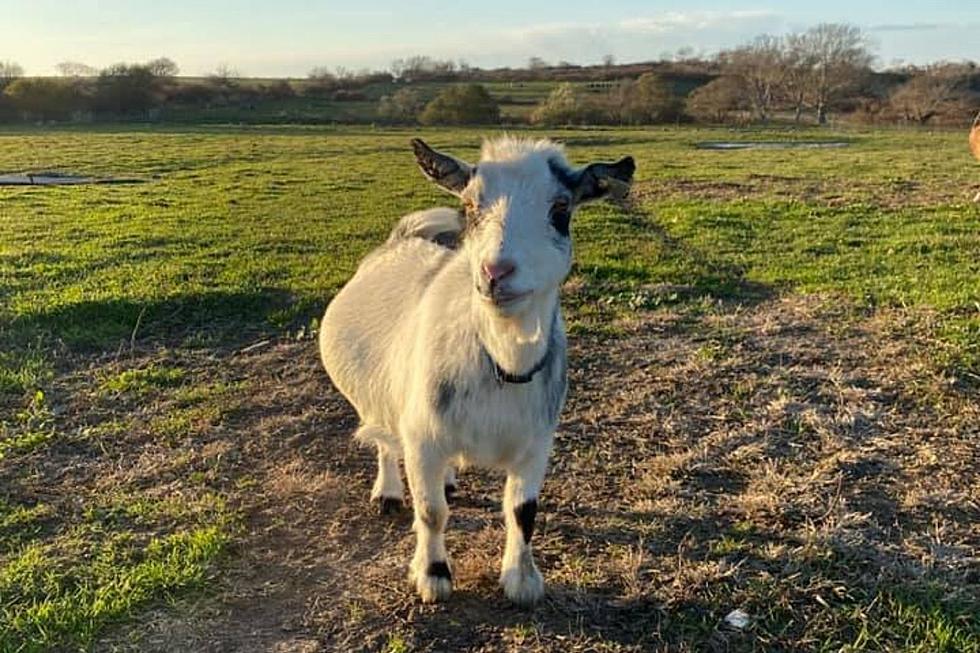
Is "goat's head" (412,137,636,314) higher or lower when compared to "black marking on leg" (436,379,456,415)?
higher

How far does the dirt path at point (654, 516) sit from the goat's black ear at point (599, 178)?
187 centimetres

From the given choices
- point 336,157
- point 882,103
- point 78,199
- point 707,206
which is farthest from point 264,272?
point 882,103

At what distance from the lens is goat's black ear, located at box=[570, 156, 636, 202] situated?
390 centimetres

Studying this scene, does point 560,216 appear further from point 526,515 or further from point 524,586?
point 524,586

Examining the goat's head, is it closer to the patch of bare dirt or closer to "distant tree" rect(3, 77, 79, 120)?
the patch of bare dirt

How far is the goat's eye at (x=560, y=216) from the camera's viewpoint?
3775 mm

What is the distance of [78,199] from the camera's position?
19562 millimetres

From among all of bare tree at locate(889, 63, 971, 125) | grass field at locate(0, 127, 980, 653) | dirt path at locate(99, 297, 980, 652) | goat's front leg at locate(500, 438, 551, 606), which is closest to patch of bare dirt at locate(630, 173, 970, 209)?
grass field at locate(0, 127, 980, 653)

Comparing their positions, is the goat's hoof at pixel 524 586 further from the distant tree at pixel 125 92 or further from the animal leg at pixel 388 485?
the distant tree at pixel 125 92

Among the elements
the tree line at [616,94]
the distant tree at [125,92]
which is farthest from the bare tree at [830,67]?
the distant tree at [125,92]

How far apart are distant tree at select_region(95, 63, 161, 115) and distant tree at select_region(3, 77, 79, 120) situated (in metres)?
2.16

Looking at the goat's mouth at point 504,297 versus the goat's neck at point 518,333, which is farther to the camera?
the goat's neck at point 518,333

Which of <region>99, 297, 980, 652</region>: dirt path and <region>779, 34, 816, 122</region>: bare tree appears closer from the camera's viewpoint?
<region>99, 297, 980, 652</region>: dirt path

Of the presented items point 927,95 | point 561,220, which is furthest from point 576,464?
point 927,95
